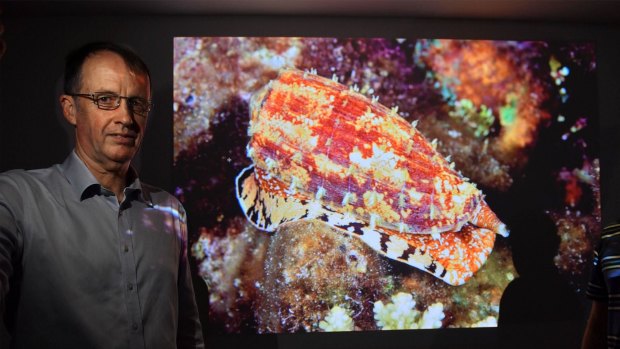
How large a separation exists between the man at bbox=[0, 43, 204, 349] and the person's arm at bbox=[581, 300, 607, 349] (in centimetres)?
116

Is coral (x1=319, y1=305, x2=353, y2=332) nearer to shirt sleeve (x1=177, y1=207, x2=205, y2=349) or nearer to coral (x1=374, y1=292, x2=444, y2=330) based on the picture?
coral (x1=374, y1=292, x2=444, y2=330)

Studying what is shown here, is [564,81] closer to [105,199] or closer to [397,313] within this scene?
[397,313]

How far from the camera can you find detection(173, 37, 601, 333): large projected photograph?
2.84 meters

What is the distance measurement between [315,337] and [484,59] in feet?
5.25

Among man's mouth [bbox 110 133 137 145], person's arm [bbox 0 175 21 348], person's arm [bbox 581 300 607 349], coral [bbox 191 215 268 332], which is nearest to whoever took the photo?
person's arm [bbox 0 175 21 348]

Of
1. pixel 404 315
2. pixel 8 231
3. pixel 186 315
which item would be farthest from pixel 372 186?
pixel 8 231

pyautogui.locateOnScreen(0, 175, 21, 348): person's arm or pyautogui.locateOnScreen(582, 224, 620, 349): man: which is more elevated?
pyautogui.locateOnScreen(0, 175, 21, 348): person's arm

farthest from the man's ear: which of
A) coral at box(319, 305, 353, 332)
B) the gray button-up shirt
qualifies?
coral at box(319, 305, 353, 332)

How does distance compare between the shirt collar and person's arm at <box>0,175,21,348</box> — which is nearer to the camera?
person's arm at <box>0,175,21,348</box>

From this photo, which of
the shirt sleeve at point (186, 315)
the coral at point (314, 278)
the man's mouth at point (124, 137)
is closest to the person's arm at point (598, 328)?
the shirt sleeve at point (186, 315)

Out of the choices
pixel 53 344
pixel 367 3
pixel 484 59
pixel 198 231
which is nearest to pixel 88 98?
pixel 53 344

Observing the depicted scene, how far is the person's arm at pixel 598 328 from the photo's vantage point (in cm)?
171

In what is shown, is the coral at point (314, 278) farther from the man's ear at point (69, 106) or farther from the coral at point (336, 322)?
the man's ear at point (69, 106)

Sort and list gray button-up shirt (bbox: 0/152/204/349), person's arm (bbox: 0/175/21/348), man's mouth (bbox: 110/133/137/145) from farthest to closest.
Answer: man's mouth (bbox: 110/133/137/145), gray button-up shirt (bbox: 0/152/204/349), person's arm (bbox: 0/175/21/348)
